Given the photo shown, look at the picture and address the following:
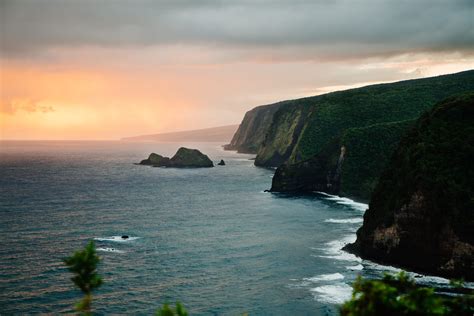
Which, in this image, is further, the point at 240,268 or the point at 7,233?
the point at 7,233

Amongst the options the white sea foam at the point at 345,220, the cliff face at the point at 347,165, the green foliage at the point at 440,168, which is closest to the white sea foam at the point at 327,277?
the green foliage at the point at 440,168

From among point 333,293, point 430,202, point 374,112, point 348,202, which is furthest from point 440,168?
point 374,112

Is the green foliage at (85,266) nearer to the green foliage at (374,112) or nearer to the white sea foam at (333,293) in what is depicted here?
the white sea foam at (333,293)

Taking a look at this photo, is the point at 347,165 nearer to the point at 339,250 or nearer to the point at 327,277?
the point at 339,250

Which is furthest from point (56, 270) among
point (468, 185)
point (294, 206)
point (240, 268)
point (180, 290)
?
point (294, 206)

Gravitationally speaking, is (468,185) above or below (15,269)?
above

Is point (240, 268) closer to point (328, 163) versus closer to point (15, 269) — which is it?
point (15, 269)

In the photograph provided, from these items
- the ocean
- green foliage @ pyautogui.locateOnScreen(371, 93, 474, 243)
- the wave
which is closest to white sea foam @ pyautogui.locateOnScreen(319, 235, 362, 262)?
the ocean
